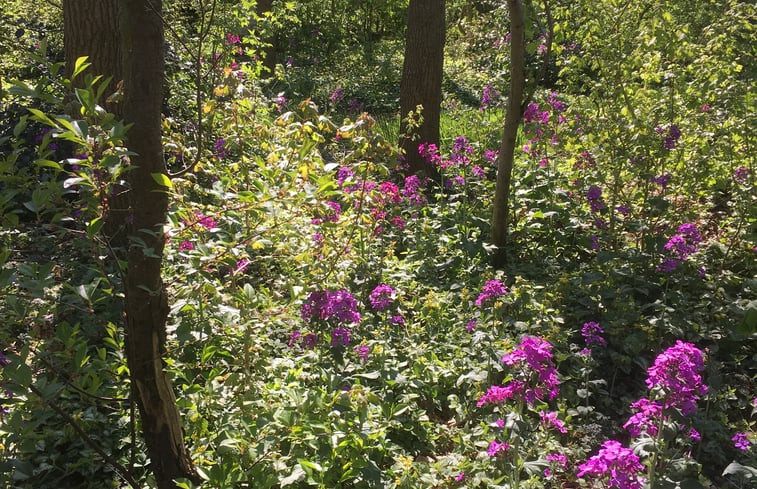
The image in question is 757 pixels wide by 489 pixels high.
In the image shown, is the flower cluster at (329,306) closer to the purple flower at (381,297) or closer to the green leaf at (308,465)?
the purple flower at (381,297)

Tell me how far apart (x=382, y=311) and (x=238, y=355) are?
3.80ft

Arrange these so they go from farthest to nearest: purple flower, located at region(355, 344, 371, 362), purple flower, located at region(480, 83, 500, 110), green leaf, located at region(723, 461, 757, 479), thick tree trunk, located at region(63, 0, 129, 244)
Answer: purple flower, located at region(480, 83, 500, 110)
thick tree trunk, located at region(63, 0, 129, 244)
purple flower, located at region(355, 344, 371, 362)
green leaf, located at region(723, 461, 757, 479)

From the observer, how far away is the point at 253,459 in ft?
7.40

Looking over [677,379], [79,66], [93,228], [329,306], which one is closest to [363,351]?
[329,306]

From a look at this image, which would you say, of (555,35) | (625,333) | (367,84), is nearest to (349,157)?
(625,333)

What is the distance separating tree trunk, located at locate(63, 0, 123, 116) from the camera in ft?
14.4

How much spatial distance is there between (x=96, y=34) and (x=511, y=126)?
327 cm

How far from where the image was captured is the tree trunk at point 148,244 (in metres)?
1.94

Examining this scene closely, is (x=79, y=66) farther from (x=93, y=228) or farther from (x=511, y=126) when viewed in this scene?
(x=511, y=126)

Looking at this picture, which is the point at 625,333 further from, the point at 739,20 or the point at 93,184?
the point at 93,184

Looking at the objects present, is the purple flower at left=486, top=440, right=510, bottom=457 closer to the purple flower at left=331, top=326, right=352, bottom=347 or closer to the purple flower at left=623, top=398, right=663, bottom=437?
the purple flower at left=623, top=398, right=663, bottom=437

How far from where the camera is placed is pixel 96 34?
173 inches

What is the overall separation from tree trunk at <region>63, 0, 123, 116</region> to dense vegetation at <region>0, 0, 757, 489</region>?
0.74ft

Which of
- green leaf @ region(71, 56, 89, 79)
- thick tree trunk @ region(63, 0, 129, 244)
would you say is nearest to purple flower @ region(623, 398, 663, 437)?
green leaf @ region(71, 56, 89, 79)
